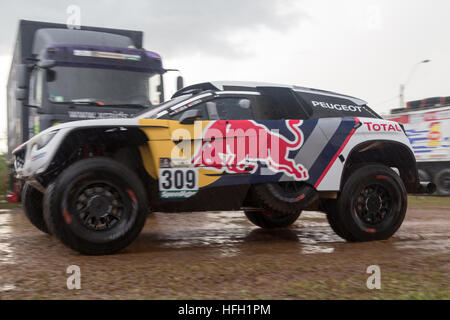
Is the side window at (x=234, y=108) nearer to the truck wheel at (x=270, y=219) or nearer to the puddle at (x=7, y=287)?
the truck wheel at (x=270, y=219)

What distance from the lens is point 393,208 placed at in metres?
6.20

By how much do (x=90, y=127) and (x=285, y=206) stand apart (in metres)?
2.37

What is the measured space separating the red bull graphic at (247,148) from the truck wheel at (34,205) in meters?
2.48

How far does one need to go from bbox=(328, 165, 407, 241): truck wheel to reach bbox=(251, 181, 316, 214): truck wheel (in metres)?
0.47

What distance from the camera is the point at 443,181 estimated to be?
18.6 m

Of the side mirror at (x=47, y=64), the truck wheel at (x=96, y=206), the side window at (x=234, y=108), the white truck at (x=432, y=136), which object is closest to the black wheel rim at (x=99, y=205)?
the truck wheel at (x=96, y=206)

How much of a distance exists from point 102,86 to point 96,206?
14.7ft

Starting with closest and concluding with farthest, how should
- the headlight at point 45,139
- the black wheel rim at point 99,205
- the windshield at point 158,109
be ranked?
the black wheel rim at point 99,205 → the headlight at point 45,139 → the windshield at point 158,109

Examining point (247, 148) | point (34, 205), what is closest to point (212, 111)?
point (247, 148)

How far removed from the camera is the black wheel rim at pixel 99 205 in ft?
16.0

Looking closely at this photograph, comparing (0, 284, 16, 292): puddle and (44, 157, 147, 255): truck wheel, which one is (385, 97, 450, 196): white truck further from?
(0, 284, 16, 292): puddle

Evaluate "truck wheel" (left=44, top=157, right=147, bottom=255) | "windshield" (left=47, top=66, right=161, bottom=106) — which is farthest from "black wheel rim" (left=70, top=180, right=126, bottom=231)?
"windshield" (left=47, top=66, right=161, bottom=106)

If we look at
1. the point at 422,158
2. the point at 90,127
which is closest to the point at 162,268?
the point at 90,127

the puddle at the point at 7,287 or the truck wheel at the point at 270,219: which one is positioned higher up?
the puddle at the point at 7,287
